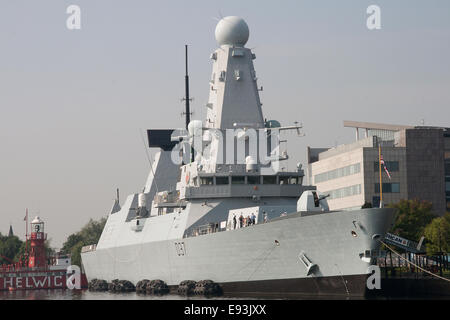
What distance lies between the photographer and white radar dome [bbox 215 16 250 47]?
48.9m

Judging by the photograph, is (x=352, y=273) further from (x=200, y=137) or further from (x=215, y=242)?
(x=200, y=137)

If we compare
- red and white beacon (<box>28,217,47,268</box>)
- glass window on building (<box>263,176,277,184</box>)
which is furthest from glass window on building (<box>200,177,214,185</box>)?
red and white beacon (<box>28,217,47,268</box>)

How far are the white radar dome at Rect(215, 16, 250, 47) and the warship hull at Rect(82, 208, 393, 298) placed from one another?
37.0ft

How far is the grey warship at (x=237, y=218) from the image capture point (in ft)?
126

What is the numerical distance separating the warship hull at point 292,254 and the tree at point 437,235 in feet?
66.1

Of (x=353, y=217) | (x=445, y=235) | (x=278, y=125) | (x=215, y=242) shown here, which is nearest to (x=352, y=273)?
(x=353, y=217)

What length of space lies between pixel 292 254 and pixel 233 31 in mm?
14637

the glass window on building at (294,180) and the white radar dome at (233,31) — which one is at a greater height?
the white radar dome at (233,31)

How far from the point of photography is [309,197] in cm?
3947

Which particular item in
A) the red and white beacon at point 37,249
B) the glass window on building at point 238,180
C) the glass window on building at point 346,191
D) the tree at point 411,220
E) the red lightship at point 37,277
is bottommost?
the red lightship at point 37,277

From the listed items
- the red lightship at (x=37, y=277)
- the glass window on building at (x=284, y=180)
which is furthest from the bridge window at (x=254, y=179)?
the red lightship at (x=37, y=277)

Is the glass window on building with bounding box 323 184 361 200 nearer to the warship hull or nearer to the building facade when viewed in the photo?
the building facade

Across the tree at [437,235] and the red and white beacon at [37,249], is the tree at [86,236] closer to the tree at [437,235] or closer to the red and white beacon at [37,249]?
the red and white beacon at [37,249]
